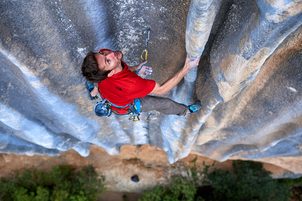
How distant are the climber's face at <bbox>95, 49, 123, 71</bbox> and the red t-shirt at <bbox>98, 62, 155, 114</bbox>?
0.09 meters

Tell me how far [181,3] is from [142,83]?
444mm

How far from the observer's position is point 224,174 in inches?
179

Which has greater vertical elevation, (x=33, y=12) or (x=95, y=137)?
(x=33, y=12)

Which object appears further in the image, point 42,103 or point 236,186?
point 236,186

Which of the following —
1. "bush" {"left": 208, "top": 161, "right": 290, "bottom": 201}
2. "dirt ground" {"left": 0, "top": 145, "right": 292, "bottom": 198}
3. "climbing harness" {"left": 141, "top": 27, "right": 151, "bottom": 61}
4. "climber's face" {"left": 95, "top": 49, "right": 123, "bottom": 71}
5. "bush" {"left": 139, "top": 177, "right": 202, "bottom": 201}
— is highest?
"climber's face" {"left": 95, "top": 49, "right": 123, "bottom": 71}

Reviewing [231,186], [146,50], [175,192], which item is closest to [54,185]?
[175,192]

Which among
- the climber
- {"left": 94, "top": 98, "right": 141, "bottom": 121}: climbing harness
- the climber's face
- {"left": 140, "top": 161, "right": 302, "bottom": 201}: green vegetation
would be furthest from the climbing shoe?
{"left": 140, "top": 161, "right": 302, "bottom": 201}: green vegetation

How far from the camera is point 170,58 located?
7.41 feet

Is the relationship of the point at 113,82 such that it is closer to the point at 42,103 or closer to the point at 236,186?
the point at 42,103

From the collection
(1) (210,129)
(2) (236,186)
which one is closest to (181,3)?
(1) (210,129)

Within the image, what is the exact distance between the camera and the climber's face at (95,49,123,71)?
5.71 ft

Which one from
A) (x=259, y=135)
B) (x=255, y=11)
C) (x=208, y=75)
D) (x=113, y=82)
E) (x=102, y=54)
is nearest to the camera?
(x=255, y=11)

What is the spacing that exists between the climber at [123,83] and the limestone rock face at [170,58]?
0.12 metres

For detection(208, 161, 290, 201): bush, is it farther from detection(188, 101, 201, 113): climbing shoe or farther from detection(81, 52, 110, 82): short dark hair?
detection(81, 52, 110, 82): short dark hair
